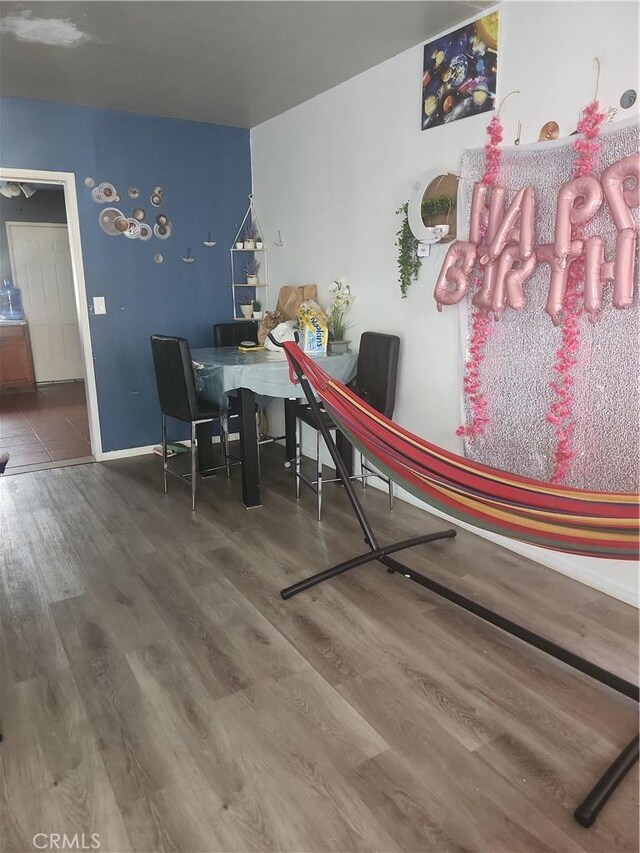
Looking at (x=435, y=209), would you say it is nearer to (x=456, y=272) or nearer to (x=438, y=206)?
(x=438, y=206)

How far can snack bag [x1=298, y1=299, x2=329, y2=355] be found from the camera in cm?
365

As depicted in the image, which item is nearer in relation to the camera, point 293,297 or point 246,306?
point 293,297

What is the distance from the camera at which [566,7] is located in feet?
7.72

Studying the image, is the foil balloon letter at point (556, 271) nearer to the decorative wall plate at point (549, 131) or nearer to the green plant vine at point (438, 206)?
the decorative wall plate at point (549, 131)

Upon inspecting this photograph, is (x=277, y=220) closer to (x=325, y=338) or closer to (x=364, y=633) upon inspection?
(x=325, y=338)

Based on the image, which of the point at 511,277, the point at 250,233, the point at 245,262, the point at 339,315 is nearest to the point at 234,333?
the point at 245,262

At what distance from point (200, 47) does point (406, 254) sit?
4.90 ft

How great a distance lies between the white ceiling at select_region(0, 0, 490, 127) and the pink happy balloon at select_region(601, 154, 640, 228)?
3.65 feet

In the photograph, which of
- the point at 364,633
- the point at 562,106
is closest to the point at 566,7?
the point at 562,106

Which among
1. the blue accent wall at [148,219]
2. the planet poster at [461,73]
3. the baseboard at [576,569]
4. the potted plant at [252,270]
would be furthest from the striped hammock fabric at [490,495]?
the potted plant at [252,270]

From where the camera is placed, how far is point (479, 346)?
9.45 feet

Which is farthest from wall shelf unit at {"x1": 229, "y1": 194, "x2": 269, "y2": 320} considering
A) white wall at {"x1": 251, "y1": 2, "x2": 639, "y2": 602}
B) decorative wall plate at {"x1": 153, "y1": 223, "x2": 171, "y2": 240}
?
decorative wall plate at {"x1": 153, "y1": 223, "x2": 171, "y2": 240}

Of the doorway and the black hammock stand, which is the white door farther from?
the black hammock stand

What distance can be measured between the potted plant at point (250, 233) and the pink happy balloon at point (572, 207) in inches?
115
